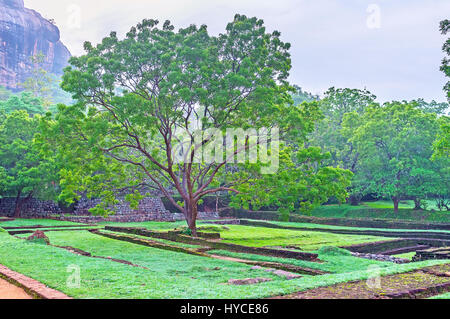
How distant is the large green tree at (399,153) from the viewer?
1090 inches

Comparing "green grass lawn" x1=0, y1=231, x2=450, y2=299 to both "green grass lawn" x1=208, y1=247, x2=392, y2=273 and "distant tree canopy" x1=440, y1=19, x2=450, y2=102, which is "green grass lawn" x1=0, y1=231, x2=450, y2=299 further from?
"distant tree canopy" x1=440, y1=19, x2=450, y2=102

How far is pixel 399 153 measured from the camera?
97.6 feet

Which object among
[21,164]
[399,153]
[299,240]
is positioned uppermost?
[399,153]

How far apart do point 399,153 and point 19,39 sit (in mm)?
92688

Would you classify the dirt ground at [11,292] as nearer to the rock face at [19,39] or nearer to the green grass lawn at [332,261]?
the green grass lawn at [332,261]

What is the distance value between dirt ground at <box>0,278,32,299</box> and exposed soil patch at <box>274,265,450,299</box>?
4053 millimetres

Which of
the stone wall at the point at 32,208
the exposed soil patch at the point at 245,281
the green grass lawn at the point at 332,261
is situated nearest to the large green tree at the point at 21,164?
the stone wall at the point at 32,208

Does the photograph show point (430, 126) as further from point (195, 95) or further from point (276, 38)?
point (195, 95)

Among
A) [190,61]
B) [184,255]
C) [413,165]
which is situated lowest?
[184,255]

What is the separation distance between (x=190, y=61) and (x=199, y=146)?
342 centimetres

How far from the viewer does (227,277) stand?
8.68 m

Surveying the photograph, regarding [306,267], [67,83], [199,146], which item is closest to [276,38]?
[199,146]

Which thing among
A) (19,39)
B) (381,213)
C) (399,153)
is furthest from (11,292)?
(19,39)

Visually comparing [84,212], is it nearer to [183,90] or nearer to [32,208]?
[32,208]
